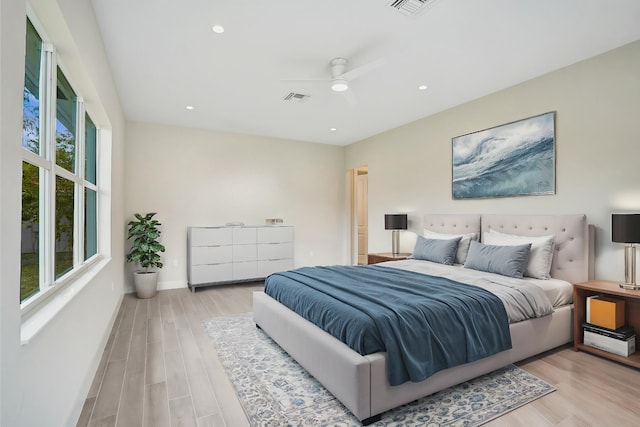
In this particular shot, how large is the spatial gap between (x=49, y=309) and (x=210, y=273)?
387 cm

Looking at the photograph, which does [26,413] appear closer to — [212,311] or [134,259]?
[212,311]

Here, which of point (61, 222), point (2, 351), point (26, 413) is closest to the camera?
point (2, 351)

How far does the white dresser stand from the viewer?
533 cm

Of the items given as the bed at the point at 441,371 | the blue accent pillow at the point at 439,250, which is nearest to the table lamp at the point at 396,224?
the blue accent pillow at the point at 439,250

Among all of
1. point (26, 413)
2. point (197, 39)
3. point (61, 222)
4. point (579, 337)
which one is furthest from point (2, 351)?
point (579, 337)

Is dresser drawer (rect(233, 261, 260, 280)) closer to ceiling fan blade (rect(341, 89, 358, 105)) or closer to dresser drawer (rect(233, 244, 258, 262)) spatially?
dresser drawer (rect(233, 244, 258, 262))

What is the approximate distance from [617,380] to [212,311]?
396 cm

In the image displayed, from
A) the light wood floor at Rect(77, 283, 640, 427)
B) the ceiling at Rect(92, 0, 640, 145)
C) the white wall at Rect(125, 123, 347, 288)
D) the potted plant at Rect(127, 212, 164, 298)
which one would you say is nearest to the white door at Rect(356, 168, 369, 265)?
the white wall at Rect(125, 123, 347, 288)

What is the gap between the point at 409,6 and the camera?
2.38m

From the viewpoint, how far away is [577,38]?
9.38 feet

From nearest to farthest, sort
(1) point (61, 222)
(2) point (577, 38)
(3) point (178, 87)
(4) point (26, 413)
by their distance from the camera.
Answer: (4) point (26, 413) → (1) point (61, 222) → (2) point (577, 38) → (3) point (178, 87)

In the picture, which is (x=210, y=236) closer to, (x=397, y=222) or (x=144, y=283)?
(x=144, y=283)

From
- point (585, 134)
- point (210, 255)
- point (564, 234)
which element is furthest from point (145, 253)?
point (585, 134)

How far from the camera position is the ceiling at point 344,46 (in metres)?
2.47
